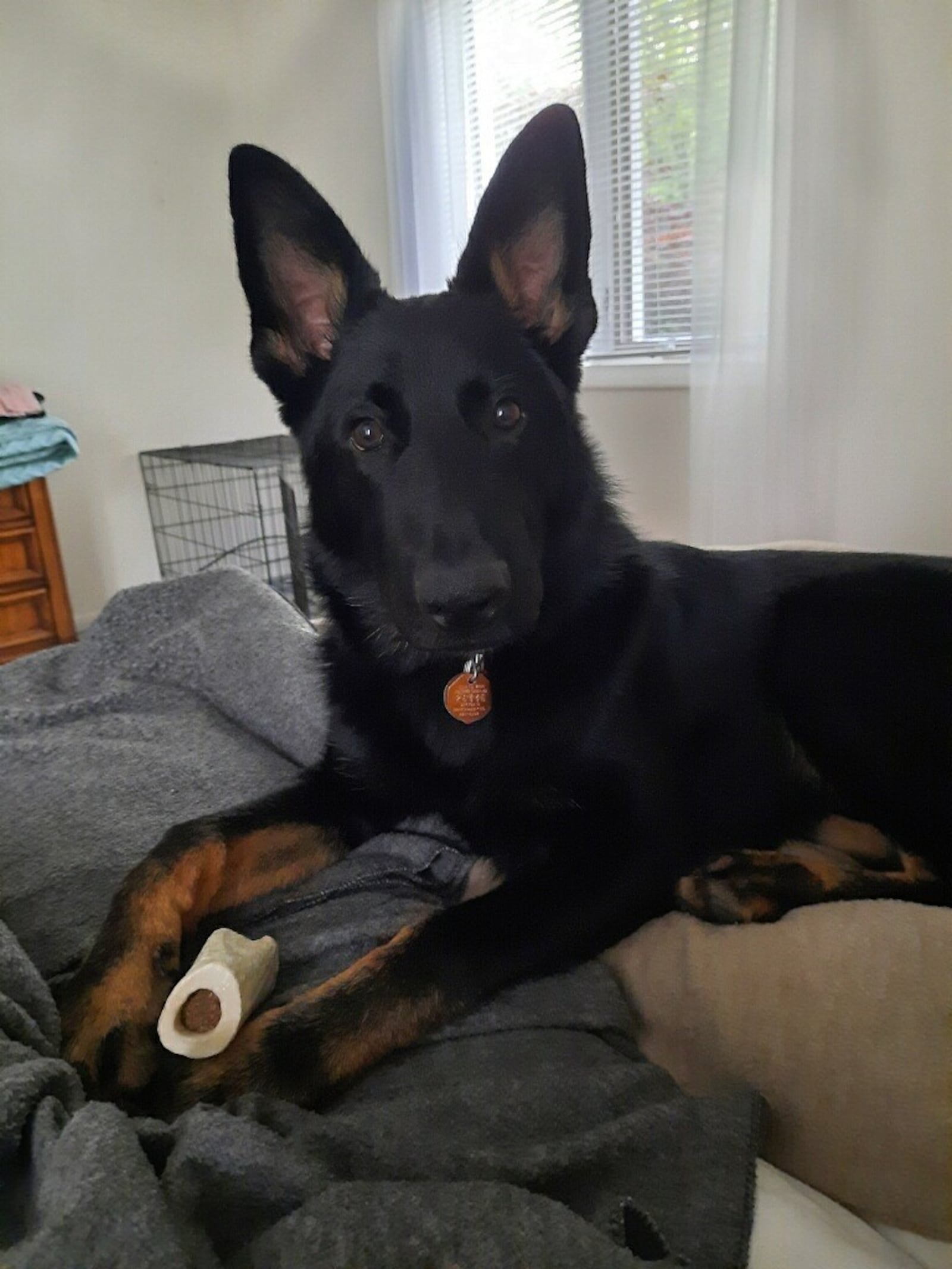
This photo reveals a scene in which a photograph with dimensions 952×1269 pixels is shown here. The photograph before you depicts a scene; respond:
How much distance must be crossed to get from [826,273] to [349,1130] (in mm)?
2511

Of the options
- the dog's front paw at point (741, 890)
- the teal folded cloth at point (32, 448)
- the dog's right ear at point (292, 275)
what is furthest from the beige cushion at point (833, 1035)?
the teal folded cloth at point (32, 448)

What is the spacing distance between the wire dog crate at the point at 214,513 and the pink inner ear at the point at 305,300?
2.77 m

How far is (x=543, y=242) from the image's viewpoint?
1.33 m

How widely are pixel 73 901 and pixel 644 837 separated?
0.81 meters

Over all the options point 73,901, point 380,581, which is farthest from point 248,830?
point 380,581

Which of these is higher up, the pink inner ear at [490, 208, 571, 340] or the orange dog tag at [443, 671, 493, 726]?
the pink inner ear at [490, 208, 571, 340]

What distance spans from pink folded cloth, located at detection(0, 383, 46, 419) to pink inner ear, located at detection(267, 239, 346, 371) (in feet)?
8.19

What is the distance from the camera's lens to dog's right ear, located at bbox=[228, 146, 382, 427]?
49.0 inches

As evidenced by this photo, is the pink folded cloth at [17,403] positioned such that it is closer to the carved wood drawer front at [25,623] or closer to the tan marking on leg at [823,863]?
the carved wood drawer front at [25,623]

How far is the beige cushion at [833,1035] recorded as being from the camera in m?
0.89

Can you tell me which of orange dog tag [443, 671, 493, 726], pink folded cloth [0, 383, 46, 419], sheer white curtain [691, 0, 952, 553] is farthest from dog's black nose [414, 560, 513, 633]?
pink folded cloth [0, 383, 46, 419]

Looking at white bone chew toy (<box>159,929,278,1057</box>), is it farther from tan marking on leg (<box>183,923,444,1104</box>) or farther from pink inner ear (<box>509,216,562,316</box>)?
pink inner ear (<box>509,216,562,316</box>)

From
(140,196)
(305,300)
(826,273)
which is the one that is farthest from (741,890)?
(140,196)

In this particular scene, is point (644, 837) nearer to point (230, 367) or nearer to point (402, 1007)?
point (402, 1007)
